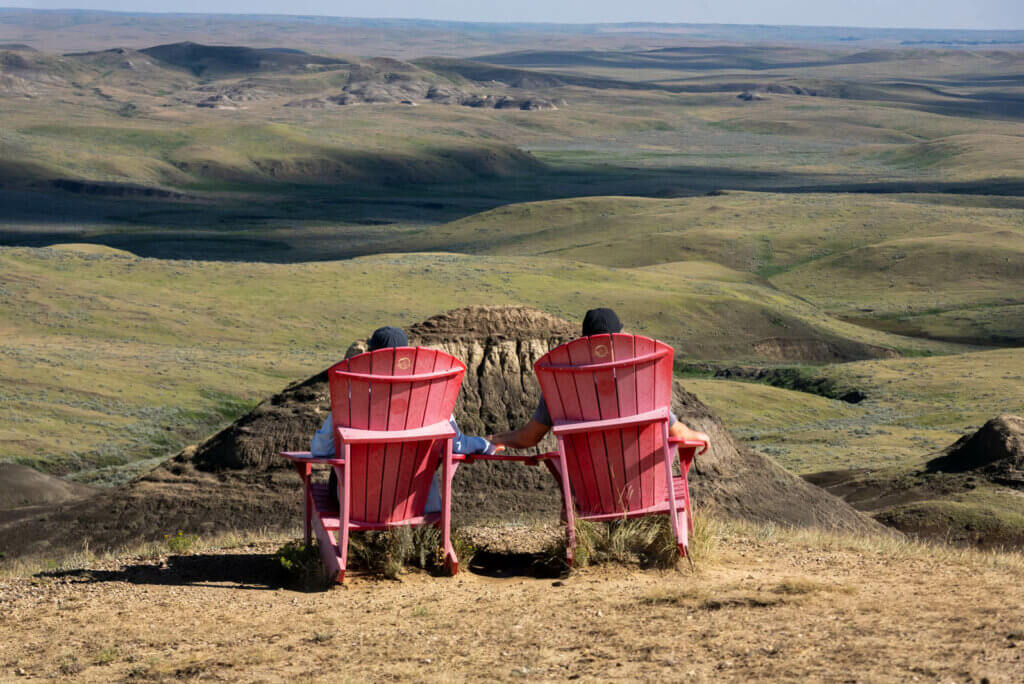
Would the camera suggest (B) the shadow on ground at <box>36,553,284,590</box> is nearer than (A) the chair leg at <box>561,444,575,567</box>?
No

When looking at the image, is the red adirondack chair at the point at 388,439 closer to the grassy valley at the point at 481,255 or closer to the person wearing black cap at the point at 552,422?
the person wearing black cap at the point at 552,422

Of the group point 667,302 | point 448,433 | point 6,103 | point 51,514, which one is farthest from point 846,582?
point 6,103

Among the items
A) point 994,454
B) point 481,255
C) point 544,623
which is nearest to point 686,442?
point 544,623

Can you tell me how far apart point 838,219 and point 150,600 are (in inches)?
2747

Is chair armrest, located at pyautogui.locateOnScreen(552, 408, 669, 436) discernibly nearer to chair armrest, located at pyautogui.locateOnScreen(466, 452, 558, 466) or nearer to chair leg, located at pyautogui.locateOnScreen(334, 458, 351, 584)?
chair armrest, located at pyautogui.locateOnScreen(466, 452, 558, 466)

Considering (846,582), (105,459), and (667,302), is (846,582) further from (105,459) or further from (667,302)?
(667,302)

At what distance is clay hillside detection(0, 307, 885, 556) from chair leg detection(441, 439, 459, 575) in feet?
16.2

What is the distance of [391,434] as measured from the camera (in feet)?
23.7

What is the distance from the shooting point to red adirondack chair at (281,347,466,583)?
719 cm

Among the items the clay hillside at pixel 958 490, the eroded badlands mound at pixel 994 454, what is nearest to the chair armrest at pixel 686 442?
the clay hillside at pixel 958 490

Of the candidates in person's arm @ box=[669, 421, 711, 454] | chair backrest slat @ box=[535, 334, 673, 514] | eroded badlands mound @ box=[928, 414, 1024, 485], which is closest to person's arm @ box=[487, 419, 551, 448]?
chair backrest slat @ box=[535, 334, 673, 514]

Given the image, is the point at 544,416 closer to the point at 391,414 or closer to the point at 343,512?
the point at 391,414

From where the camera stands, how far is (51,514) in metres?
14.5

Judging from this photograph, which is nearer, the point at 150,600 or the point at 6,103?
the point at 150,600
